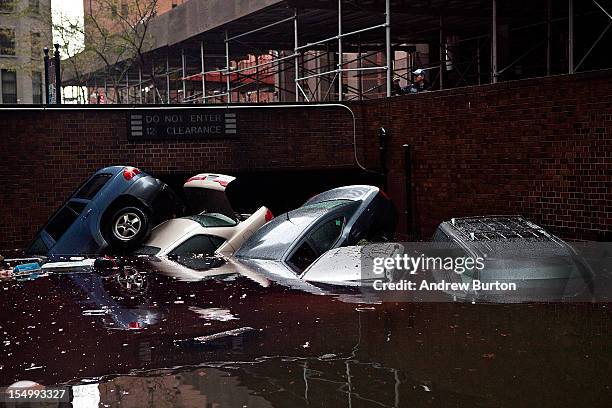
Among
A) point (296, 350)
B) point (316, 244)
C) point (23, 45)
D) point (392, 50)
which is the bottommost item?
point (296, 350)

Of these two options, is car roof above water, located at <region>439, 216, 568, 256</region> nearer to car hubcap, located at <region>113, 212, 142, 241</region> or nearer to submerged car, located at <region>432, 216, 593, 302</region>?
submerged car, located at <region>432, 216, 593, 302</region>

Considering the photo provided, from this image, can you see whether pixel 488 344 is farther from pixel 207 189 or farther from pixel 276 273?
pixel 207 189

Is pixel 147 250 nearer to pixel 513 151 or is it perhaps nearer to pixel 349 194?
pixel 349 194

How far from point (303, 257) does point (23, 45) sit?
2942cm

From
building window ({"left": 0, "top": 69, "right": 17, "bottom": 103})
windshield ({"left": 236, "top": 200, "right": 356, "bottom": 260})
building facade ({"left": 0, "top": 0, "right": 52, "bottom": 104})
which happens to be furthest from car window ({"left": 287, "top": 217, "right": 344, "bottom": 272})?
building window ({"left": 0, "top": 69, "right": 17, "bottom": 103})

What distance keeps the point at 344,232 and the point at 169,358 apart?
485 cm

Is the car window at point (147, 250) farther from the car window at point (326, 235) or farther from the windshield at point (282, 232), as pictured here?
the car window at point (326, 235)

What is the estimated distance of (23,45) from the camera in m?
38.0

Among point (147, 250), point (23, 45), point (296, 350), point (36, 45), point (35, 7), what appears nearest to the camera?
point (296, 350)

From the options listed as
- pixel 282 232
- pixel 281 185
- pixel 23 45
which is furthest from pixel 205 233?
pixel 23 45

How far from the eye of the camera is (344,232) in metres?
11.9

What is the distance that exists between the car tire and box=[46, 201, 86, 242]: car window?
0.57m

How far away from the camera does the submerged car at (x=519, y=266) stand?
9328 millimetres

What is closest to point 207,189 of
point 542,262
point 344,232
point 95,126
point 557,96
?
point 95,126
